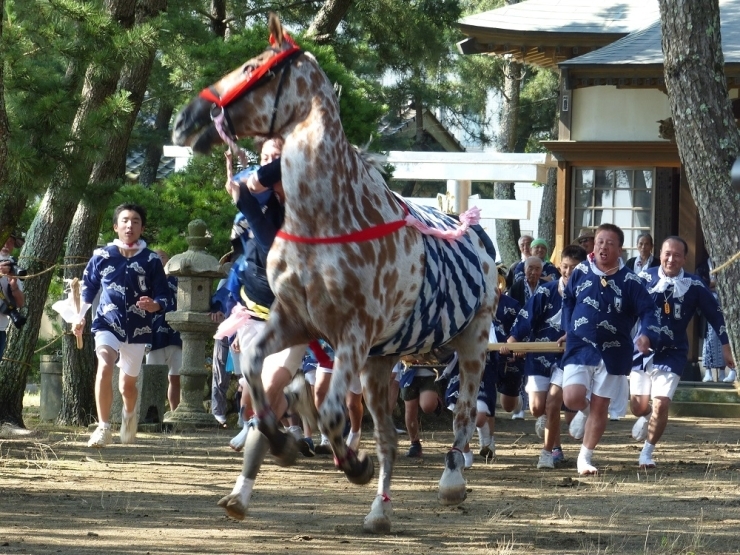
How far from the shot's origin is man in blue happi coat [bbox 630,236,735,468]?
9.91 meters

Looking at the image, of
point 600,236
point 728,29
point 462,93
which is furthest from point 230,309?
point 462,93

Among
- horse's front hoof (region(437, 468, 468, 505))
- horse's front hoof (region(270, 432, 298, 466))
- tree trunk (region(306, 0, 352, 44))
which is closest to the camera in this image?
horse's front hoof (region(270, 432, 298, 466))

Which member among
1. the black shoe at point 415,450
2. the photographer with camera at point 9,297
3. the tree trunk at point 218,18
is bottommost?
the black shoe at point 415,450

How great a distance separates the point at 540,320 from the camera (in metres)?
10.8

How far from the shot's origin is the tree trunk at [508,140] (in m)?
30.8

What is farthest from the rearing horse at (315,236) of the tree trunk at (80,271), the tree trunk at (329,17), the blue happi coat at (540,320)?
the tree trunk at (329,17)

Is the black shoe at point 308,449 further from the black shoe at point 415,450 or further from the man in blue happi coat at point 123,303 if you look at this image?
the man in blue happi coat at point 123,303

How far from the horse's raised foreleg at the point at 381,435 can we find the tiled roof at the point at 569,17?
38.6 ft

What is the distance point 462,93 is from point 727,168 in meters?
27.0

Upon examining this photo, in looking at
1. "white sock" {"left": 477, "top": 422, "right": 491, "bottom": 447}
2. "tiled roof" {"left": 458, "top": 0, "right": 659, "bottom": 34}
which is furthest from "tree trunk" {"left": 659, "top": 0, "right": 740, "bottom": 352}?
"tiled roof" {"left": 458, "top": 0, "right": 659, "bottom": 34}

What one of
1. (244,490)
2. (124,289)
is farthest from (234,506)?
(124,289)

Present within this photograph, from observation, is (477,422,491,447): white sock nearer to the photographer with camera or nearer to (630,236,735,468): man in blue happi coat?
(630,236,735,468): man in blue happi coat

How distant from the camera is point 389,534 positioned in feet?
21.7

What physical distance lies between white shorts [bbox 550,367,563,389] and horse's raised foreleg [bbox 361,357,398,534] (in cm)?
297
